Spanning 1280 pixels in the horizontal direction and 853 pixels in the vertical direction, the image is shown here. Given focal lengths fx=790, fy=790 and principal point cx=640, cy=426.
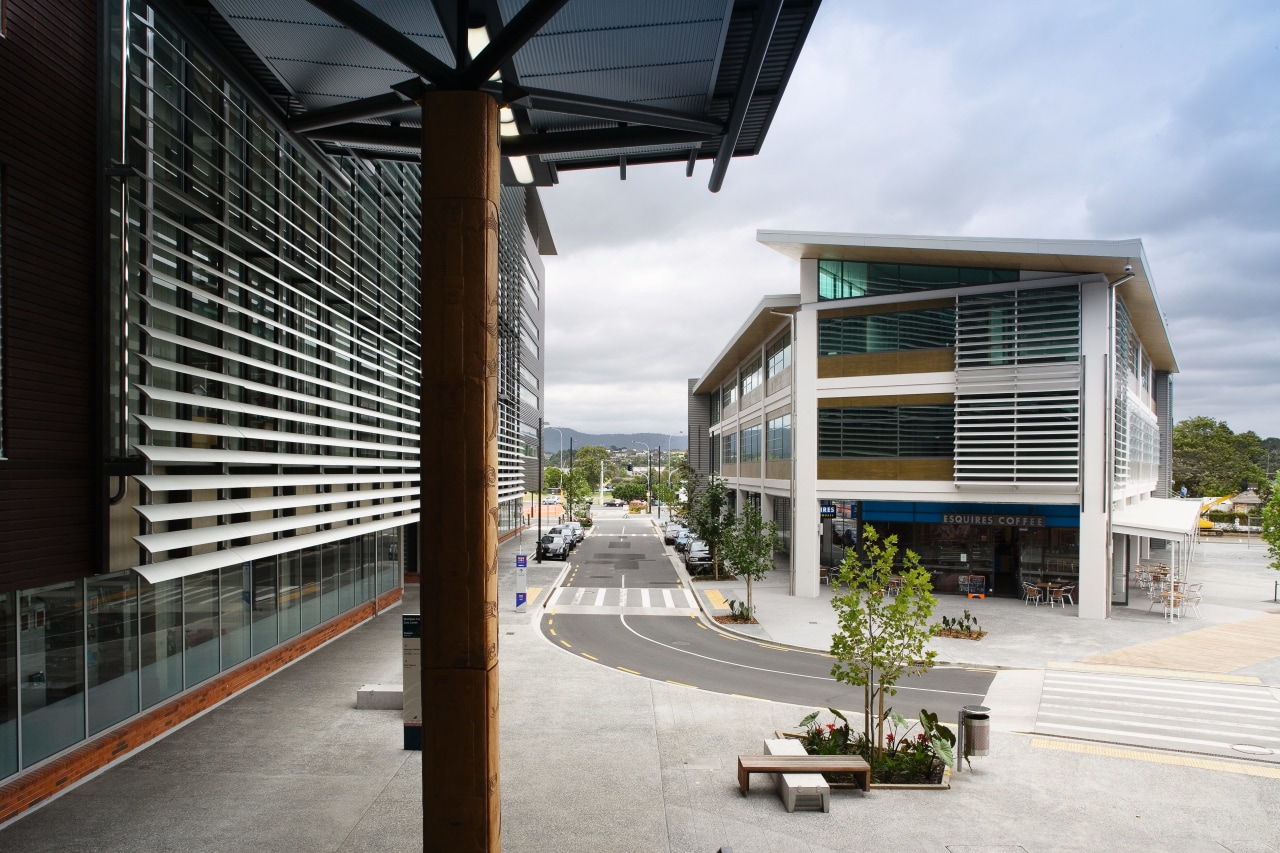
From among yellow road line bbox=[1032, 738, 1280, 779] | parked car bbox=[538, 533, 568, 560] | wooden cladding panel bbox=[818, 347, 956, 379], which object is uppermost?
wooden cladding panel bbox=[818, 347, 956, 379]

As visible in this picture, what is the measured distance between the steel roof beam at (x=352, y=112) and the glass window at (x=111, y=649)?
23.7ft

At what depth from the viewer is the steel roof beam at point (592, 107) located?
323 inches

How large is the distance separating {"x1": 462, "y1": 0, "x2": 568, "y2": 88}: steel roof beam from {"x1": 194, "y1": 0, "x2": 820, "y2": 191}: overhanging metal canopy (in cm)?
1

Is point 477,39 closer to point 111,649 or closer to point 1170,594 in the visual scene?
point 111,649

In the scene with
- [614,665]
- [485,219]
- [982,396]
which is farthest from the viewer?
[982,396]

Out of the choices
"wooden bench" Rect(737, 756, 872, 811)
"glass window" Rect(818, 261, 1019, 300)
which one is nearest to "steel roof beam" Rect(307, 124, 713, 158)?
"wooden bench" Rect(737, 756, 872, 811)

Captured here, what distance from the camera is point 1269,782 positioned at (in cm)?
1232

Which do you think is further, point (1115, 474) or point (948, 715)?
point (1115, 474)

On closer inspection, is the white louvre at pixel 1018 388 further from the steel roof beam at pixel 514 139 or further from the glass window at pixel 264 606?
the steel roof beam at pixel 514 139

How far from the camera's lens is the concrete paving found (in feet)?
31.9

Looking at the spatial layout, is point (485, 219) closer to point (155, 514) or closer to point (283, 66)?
point (283, 66)

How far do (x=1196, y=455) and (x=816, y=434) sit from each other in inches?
3555

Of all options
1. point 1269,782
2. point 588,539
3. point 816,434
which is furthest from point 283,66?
point 588,539

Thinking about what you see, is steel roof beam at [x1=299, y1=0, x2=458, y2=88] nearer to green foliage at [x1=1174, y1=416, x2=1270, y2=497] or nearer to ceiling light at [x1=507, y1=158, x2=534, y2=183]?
ceiling light at [x1=507, y1=158, x2=534, y2=183]
